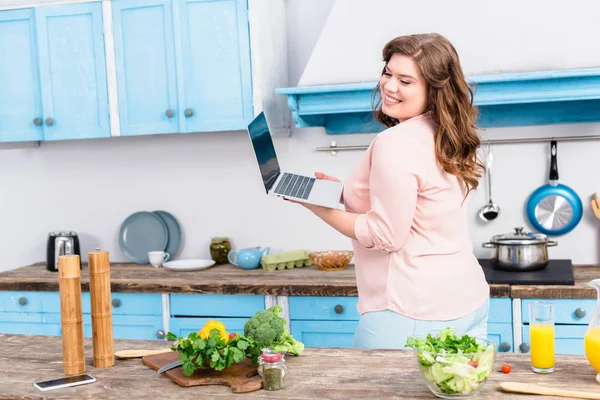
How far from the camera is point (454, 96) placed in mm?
2021

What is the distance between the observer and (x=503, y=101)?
10.2 ft

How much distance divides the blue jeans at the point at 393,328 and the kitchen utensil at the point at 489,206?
1.52m

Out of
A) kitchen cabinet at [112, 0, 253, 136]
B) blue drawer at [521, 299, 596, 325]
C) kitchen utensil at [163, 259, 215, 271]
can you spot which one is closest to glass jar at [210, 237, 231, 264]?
kitchen utensil at [163, 259, 215, 271]

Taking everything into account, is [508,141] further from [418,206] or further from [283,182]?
[283,182]

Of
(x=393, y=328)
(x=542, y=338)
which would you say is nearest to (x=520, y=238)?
(x=393, y=328)

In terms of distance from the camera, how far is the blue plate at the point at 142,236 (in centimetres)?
395

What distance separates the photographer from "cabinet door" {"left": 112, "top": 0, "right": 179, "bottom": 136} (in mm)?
3508

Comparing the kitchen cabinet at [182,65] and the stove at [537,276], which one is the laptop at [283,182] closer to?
the stove at [537,276]

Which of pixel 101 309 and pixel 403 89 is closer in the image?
pixel 101 309

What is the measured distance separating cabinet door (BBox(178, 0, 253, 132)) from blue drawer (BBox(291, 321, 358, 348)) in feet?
3.19

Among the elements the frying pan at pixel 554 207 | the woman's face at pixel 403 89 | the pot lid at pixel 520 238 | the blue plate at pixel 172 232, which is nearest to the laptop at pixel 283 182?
the woman's face at pixel 403 89

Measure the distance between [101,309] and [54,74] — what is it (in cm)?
213

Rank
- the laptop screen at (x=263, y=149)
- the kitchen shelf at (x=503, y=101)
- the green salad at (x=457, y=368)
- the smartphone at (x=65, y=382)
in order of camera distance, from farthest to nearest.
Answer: the kitchen shelf at (x=503, y=101)
the laptop screen at (x=263, y=149)
the smartphone at (x=65, y=382)
the green salad at (x=457, y=368)

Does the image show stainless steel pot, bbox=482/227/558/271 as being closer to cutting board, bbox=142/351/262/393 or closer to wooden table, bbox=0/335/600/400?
wooden table, bbox=0/335/600/400
